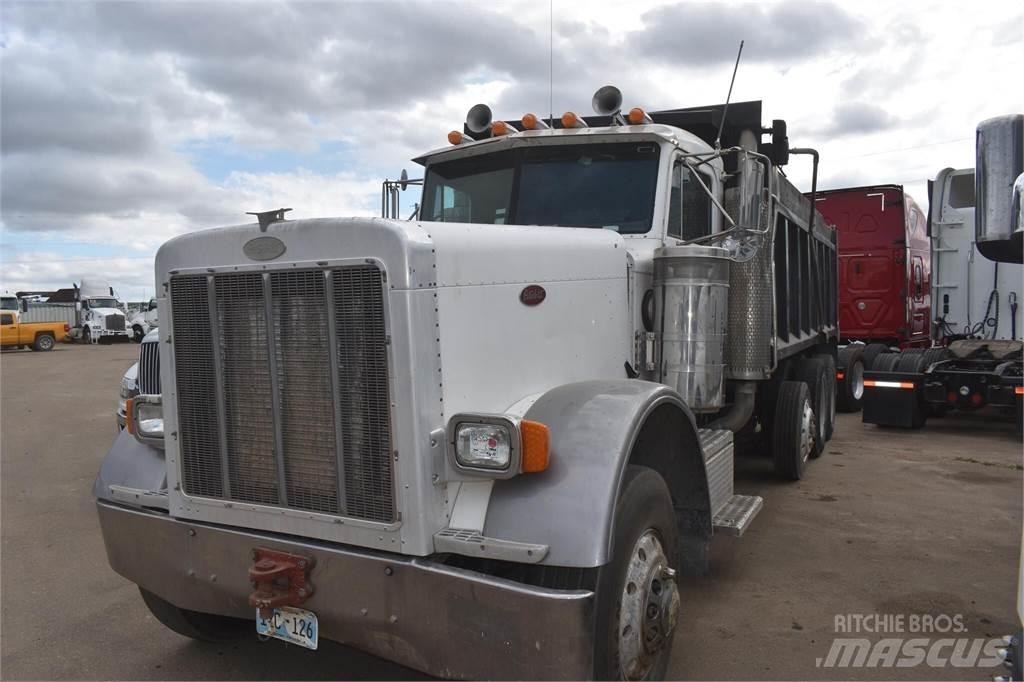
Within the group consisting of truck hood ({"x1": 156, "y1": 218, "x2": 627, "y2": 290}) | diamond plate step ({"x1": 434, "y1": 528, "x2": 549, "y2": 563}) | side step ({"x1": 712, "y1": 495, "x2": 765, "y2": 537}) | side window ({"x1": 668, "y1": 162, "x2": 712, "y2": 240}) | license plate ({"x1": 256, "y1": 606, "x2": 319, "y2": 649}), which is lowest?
side step ({"x1": 712, "y1": 495, "x2": 765, "y2": 537})

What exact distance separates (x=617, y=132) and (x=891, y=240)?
941 centimetres

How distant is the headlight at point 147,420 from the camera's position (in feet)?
10.8

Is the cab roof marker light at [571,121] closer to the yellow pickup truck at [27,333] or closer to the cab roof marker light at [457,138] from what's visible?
the cab roof marker light at [457,138]

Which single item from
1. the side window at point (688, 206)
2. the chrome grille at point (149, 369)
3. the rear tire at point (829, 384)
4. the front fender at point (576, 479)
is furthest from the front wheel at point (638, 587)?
the rear tire at point (829, 384)

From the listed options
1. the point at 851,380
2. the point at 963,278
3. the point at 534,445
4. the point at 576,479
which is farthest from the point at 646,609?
the point at 963,278

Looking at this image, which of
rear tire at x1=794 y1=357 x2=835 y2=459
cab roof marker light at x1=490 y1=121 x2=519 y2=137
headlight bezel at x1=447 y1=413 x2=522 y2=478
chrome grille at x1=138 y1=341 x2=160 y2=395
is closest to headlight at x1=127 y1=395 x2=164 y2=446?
headlight bezel at x1=447 y1=413 x2=522 y2=478

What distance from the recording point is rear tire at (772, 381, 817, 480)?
654cm

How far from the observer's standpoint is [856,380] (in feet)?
36.7

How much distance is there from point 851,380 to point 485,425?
9.79m

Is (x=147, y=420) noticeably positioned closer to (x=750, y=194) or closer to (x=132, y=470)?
(x=132, y=470)

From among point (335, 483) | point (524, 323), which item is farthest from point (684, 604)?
point (335, 483)

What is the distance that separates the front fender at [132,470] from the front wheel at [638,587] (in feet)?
6.36

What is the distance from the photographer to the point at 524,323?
3059 millimetres

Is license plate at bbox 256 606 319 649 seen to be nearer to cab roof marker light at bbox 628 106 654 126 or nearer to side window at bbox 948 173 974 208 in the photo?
cab roof marker light at bbox 628 106 654 126
